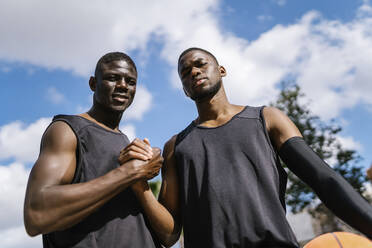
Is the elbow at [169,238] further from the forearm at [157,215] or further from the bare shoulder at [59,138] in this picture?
the bare shoulder at [59,138]

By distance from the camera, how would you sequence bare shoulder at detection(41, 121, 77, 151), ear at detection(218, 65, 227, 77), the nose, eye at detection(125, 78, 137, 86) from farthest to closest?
ear at detection(218, 65, 227, 77) < the nose < eye at detection(125, 78, 137, 86) < bare shoulder at detection(41, 121, 77, 151)

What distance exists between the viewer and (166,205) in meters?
3.48

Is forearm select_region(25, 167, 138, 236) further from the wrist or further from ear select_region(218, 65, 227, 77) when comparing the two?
ear select_region(218, 65, 227, 77)

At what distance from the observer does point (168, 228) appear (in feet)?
10.9

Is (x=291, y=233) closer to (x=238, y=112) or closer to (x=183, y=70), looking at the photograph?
(x=238, y=112)

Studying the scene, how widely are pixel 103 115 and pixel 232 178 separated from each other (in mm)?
1375

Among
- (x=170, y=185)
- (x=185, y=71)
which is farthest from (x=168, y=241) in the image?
(x=185, y=71)

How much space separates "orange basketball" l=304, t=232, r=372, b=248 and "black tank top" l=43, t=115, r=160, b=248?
62.9 inches

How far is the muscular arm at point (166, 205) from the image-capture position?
3.25 metres

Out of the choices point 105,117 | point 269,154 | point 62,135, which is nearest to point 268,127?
point 269,154

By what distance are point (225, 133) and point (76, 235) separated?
156 cm

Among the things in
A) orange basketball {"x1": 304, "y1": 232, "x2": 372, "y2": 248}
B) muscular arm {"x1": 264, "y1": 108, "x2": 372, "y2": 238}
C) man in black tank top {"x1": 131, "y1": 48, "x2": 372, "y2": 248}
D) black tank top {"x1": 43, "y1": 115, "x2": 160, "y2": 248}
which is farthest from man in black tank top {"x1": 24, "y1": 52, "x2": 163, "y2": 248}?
orange basketball {"x1": 304, "y1": 232, "x2": 372, "y2": 248}

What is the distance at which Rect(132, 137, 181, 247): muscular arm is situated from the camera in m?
3.25

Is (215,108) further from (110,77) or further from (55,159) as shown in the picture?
(55,159)
